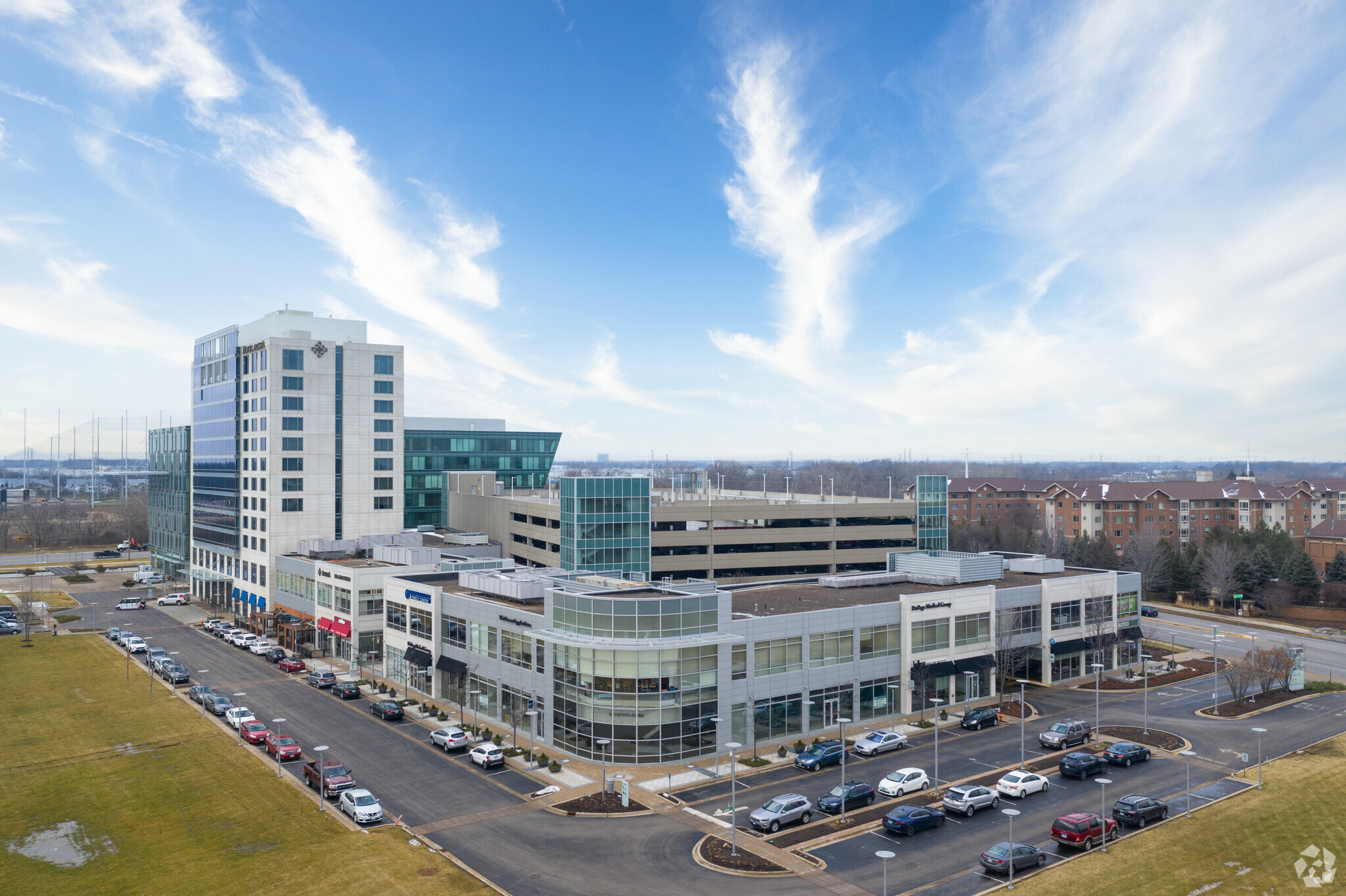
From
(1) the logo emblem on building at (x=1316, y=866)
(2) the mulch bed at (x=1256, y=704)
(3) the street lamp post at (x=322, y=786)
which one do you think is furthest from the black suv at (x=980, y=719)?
(3) the street lamp post at (x=322, y=786)

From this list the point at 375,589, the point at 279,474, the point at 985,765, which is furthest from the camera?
the point at 279,474

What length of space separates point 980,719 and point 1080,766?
1009cm

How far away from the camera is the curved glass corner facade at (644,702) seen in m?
49.9

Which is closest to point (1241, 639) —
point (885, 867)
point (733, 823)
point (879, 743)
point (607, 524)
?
point (879, 743)

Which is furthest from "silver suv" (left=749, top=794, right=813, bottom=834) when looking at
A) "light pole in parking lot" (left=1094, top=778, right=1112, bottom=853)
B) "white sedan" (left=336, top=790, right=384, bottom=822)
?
"white sedan" (left=336, top=790, right=384, bottom=822)

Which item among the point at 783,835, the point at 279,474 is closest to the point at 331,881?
the point at 783,835

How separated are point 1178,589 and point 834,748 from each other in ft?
294

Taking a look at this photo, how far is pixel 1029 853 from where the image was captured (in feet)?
118

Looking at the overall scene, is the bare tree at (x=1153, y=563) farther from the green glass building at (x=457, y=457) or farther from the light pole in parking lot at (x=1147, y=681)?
the green glass building at (x=457, y=457)

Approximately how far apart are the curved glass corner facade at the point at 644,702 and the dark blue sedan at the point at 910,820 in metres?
13.6

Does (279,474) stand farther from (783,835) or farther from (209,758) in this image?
(783,835)

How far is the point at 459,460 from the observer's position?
143625 millimetres

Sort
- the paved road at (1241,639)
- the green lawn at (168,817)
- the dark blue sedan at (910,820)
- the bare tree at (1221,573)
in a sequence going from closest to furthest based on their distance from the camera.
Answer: the green lawn at (168,817)
the dark blue sedan at (910,820)
the paved road at (1241,639)
the bare tree at (1221,573)

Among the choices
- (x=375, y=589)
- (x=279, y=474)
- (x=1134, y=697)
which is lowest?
(x=1134, y=697)
